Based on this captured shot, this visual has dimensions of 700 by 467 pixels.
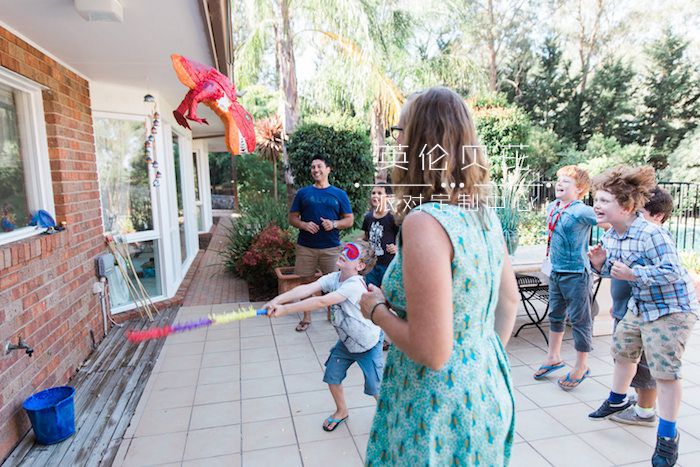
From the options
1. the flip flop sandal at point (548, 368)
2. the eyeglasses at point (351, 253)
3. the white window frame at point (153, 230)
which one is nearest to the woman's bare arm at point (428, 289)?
the eyeglasses at point (351, 253)

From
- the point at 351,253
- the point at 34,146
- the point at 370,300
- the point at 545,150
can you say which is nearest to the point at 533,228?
the point at 351,253

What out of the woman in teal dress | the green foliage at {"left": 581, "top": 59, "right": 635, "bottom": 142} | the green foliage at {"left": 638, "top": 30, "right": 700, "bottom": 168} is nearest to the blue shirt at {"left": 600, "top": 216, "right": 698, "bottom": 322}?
the woman in teal dress

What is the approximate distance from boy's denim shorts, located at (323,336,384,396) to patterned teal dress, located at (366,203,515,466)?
1.46 meters

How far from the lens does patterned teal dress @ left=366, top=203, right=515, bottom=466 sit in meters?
1.07

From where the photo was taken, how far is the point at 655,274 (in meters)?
2.32

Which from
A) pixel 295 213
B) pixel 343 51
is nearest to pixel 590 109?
pixel 343 51

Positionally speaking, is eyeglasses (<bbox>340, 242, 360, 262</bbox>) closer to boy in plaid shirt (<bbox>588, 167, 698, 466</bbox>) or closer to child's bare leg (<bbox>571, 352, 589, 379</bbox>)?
boy in plaid shirt (<bbox>588, 167, 698, 466</bbox>)

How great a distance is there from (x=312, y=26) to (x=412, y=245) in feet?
27.6

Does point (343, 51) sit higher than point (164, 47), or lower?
higher

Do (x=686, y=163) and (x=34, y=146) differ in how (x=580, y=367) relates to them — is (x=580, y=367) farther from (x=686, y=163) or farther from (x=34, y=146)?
(x=686, y=163)

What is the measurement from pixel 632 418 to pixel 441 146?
2596mm

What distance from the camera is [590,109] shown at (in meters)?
17.8

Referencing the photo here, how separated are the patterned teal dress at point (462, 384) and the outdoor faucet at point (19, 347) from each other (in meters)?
2.41

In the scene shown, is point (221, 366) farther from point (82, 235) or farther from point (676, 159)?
point (676, 159)
